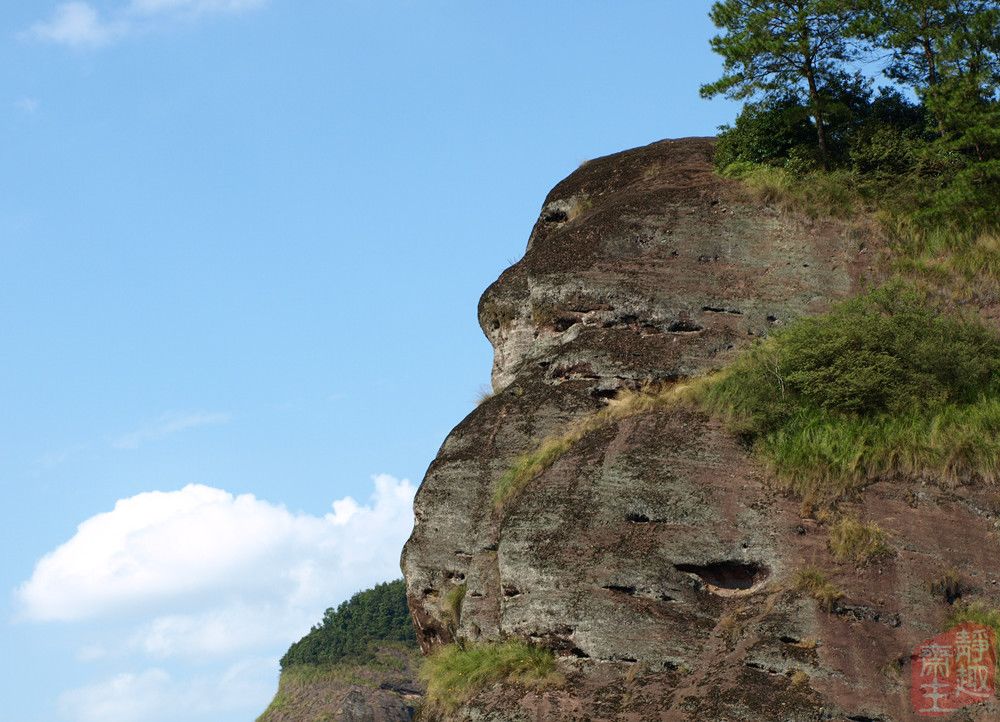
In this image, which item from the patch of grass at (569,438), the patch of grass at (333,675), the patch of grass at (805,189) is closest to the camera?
the patch of grass at (569,438)

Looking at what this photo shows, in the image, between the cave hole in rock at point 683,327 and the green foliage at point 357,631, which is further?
the green foliage at point 357,631

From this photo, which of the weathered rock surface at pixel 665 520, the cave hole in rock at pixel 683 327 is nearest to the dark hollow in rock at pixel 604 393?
the weathered rock surface at pixel 665 520

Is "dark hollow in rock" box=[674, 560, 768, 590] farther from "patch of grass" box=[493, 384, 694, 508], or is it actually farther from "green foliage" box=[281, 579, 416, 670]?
"green foliage" box=[281, 579, 416, 670]

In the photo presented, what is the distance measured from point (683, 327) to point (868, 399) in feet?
15.2

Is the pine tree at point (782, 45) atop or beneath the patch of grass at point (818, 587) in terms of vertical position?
atop

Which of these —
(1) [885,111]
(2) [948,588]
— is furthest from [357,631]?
(2) [948,588]

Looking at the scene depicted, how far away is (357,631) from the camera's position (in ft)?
223

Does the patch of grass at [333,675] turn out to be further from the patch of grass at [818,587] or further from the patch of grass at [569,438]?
the patch of grass at [818,587]

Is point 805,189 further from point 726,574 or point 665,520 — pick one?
point 726,574

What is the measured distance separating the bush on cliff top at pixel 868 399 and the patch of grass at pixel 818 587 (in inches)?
62.8

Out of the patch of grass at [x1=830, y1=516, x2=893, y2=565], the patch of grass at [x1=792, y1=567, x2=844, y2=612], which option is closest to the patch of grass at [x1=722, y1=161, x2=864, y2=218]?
the patch of grass at [x1=830, y1=516, x2=893, y2=565]

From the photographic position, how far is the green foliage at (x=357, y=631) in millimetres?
66500

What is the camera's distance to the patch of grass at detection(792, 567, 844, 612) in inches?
819

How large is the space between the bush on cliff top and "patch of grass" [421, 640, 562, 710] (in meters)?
5.15
